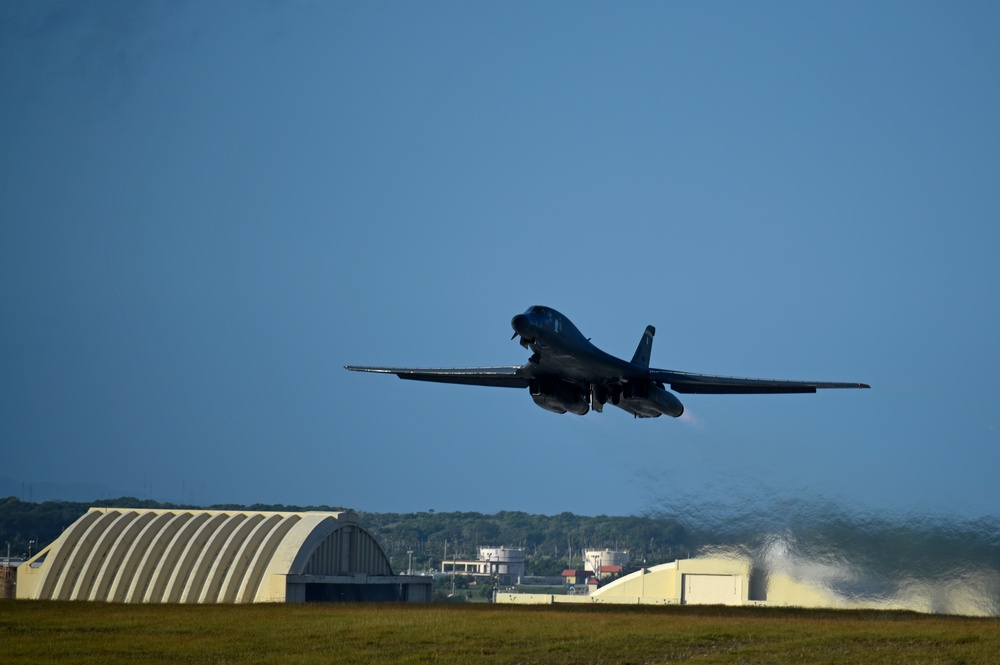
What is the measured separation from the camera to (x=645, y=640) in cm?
3359

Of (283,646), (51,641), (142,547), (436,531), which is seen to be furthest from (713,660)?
(436,531)

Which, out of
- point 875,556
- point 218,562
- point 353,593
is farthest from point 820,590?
point 218,562

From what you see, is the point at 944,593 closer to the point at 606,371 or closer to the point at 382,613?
the point at 606,371

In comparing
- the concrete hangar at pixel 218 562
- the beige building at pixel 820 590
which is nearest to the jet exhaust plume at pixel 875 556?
the beige building at pixel 820 590

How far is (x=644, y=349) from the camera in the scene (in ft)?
159

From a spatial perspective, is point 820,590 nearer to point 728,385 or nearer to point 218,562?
point 728,385

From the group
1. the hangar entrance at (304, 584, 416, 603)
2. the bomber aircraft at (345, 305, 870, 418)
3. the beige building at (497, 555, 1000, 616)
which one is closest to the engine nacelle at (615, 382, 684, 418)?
the bomber aircraft at (345, 305, 870, 418)

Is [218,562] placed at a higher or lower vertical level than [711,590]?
lower

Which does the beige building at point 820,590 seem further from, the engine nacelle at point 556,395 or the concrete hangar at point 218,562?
the concrete hangar at point 218,562

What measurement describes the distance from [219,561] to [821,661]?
43472mm

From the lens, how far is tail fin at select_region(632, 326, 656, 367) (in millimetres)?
48181

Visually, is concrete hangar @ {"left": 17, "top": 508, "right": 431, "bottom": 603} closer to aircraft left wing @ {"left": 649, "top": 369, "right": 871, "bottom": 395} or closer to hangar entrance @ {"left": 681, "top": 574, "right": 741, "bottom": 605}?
hangar entrance @ {"left": 681, "top": 574, "right": 741, "bottom": 605}

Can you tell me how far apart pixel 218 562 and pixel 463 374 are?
2965cm

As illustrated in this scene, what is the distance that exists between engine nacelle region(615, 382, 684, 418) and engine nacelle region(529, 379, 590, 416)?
4.94 feet
